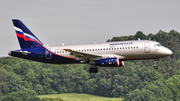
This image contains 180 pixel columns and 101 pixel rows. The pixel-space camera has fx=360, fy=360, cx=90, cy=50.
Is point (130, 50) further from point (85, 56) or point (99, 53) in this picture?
point (85, 56)

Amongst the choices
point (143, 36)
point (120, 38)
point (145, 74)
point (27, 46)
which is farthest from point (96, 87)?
point (27, 46)

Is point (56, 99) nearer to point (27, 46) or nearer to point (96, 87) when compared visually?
point (96, 87)

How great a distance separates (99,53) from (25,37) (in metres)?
14.6

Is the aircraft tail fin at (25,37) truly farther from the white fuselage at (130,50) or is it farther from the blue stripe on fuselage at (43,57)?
the white fuselage at (130,50)

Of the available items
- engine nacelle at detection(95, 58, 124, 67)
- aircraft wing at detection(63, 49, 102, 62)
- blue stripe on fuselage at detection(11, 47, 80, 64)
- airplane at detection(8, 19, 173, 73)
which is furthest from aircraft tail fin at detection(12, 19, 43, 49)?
engine nacelle at detection(95, 58, 124, 67)

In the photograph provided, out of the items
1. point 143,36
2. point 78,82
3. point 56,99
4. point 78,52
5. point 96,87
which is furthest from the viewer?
point 143,36

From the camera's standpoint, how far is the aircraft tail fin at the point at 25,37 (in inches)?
2496

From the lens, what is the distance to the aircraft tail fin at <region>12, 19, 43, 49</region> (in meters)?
63.4

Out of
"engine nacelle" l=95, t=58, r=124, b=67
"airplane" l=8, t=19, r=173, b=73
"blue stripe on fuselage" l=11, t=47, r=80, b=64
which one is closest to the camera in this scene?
"engine nacelle" l=95, t=58, r=124, b=67

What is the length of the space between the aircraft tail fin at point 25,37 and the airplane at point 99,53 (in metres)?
0.55

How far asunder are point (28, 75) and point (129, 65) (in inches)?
2198

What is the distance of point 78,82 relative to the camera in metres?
146

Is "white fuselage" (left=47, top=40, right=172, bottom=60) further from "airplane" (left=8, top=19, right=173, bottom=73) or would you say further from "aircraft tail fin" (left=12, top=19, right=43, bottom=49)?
"aircraft tail fin" (left=12, top=19, right=43, bottom=49)

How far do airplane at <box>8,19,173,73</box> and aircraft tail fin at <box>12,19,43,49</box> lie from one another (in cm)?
55
